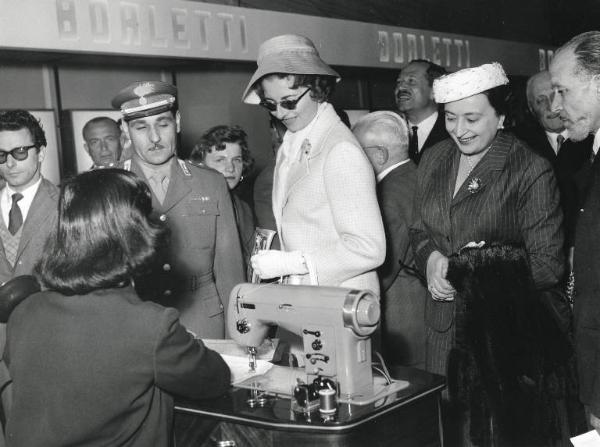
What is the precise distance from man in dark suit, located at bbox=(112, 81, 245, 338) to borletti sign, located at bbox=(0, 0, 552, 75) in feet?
4.12

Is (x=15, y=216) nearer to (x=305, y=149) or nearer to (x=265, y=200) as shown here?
(x=265, y=200)

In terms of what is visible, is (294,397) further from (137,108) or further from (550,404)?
(137,108)

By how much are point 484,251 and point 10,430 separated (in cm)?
161

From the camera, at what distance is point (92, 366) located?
166 centimetres

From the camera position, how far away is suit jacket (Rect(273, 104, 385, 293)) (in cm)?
229

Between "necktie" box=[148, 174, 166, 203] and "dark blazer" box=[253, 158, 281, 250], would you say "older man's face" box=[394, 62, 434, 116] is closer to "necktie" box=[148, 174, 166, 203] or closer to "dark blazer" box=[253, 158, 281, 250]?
"dark blazer" box=[253, 158, 281, 250]

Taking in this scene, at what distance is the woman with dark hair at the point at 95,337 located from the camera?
166cm

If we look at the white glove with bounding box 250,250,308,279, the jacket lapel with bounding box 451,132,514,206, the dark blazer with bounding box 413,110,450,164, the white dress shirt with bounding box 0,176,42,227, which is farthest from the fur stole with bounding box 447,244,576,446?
the dark blazer with bounding box 413,110,450,164

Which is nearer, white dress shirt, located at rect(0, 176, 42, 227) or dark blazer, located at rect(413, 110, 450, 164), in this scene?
white dress shirt, located at rect(0, 176, 42, 227)

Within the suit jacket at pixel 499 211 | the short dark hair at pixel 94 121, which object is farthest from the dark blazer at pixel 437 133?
the short dark hair at pixel 94 121

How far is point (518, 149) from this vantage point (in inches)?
101

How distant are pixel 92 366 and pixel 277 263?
82cm

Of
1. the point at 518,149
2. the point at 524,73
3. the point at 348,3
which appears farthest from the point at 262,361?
the point at 524,73

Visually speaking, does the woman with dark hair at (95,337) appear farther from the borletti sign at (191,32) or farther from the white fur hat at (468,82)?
the borletti sign at (191,32)
